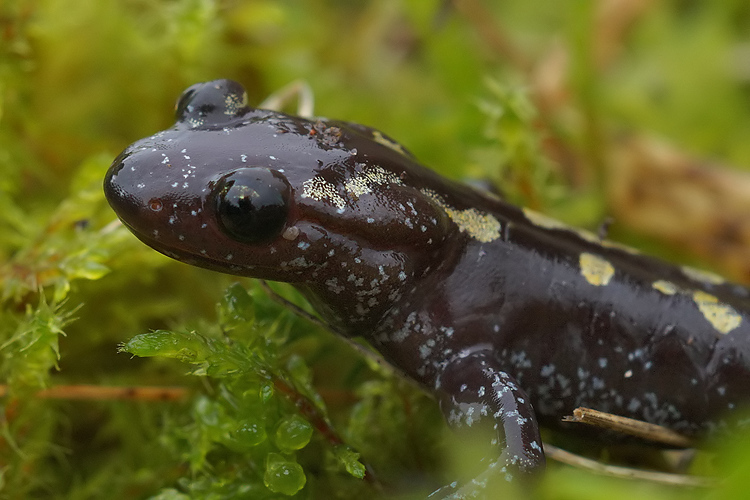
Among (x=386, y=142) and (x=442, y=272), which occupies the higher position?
(x=386, y=142)

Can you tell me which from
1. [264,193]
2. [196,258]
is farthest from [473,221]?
[196,258]

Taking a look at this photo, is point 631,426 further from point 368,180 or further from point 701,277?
point 368,180

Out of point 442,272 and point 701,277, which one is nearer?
point 442,272

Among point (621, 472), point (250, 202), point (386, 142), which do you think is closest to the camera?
point (250, 202)

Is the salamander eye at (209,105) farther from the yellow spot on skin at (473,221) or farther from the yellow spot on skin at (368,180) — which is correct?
the yellow spot on skin at (473,221)

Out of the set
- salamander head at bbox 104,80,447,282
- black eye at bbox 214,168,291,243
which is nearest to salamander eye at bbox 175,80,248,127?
salamander head at bbox 104,80,447,282

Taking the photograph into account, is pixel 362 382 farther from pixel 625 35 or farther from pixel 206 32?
pixel 625 35
